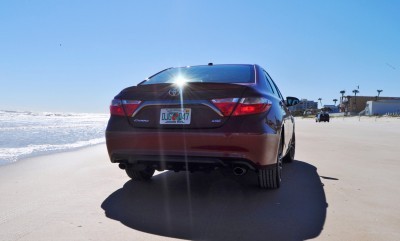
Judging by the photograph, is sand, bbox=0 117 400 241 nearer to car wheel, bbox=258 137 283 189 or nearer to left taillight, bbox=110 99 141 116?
car wheel, bbox=258 137 283 189

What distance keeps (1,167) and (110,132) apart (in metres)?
2.87

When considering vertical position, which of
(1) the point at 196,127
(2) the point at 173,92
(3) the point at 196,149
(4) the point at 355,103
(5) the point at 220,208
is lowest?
(5) the point at 220,208

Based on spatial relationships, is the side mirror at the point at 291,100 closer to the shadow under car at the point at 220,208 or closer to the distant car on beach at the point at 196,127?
the shadow under car at the point at 220,208

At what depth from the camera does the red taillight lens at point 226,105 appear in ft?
10.4

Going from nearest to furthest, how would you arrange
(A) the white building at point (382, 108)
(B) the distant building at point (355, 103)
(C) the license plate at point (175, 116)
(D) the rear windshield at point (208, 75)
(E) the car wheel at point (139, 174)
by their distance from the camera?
(C) the license plate at point (175, 116), (D) the rear windshield at point (208, 75), (E) the car wheel at point (139, 174), (A) the white building at point (382, 108), (B) the distant building at point (355, 103)

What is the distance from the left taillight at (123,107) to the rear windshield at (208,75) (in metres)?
0.51

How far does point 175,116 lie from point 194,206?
0.86 metres

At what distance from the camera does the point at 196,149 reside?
3.20 m

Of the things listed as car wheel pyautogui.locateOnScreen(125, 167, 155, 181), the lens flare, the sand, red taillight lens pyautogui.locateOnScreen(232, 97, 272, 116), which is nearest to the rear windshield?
the lens flare

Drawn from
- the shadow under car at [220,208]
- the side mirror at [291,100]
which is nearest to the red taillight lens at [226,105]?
the shadow under car at [220,208]

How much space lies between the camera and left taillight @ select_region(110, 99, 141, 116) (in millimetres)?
3480

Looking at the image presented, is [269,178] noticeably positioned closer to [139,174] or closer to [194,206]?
[194,206]

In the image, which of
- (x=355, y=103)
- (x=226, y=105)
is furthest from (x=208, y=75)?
(x=355, y=103)

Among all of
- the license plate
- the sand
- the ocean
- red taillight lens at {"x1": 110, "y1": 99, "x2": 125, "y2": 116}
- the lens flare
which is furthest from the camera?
the ocean
